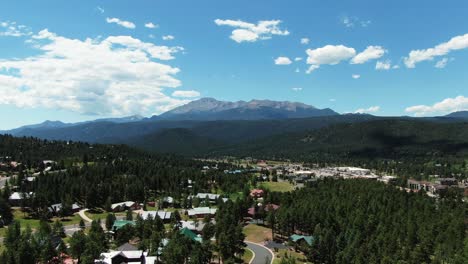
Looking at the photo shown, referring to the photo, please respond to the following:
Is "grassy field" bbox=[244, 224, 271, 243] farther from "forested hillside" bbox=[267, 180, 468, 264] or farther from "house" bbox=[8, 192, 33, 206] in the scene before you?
"house" bbox=[8, 192, 33, 206]

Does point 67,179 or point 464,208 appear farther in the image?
point 67,179

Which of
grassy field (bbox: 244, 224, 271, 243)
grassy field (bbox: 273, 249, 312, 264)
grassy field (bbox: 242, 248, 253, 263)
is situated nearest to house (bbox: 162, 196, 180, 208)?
grassy field (bbox: 244, 224, 271, 243)

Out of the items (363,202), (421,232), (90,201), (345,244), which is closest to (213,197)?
(90,201)

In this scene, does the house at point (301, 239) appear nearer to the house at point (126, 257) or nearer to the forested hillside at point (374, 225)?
the forested hillside at point (374, 225)

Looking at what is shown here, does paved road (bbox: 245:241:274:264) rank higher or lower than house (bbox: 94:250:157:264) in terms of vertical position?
lower

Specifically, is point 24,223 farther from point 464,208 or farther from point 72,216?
point 464,208
